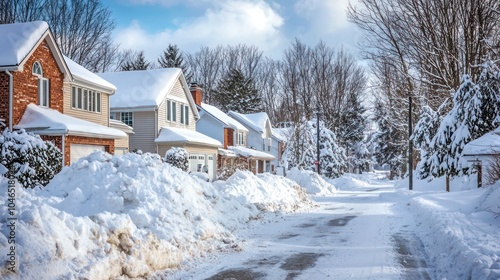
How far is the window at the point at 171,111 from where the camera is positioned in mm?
31578

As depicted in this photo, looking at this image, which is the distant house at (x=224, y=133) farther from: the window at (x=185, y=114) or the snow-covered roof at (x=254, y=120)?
the snow-covered roof at (x=254, y=120)

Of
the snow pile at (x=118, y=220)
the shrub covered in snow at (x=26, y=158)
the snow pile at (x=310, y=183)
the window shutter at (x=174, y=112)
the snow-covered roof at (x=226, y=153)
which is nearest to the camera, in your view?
the snow pile at (x=118, y=220)

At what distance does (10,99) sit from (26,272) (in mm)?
15606

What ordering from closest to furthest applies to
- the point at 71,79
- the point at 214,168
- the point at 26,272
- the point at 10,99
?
the point at 26,272
the point at 10,99
the point at 71,79
the point at 214,168

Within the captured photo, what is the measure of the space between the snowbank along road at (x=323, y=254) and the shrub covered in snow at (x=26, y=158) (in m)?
7.21

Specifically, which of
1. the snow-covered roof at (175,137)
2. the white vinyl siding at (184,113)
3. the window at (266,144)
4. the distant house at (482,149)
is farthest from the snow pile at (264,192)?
the window at (266,144)

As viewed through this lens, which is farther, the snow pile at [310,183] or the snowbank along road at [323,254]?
the snow pile at [310,183]

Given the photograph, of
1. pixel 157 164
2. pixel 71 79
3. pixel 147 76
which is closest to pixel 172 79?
pixel 147 76

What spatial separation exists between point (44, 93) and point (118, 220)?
52.7 ft

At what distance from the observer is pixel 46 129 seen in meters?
19.1

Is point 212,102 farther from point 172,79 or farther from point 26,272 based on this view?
point 26,272

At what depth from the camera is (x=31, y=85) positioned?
797 inches

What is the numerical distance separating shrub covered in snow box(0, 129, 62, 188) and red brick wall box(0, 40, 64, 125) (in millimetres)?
4905

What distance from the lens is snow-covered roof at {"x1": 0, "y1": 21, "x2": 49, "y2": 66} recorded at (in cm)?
1900
